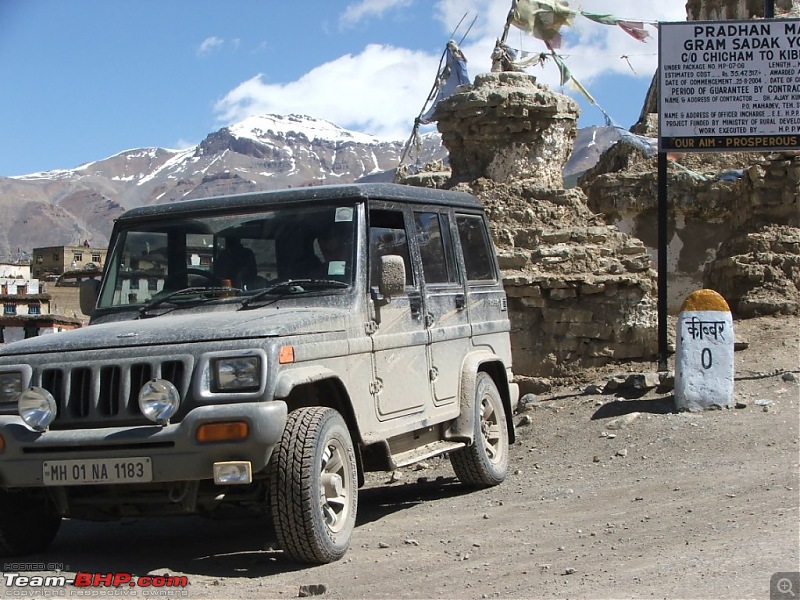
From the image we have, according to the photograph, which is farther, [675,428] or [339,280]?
[675,428]

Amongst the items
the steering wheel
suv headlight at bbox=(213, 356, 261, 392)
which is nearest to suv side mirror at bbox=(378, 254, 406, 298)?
the steering wheel

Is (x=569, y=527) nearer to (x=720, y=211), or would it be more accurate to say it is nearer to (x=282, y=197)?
(x=282, y=197)

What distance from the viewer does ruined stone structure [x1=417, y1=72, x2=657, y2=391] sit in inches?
538

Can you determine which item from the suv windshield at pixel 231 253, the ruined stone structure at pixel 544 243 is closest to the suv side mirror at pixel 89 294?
the suv windshield at pixel 231 253

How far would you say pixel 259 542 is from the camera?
6.98m

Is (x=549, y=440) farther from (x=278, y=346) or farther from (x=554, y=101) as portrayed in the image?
(x=554, y=101)

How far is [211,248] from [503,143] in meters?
9.01

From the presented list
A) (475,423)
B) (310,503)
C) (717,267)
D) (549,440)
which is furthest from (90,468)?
(717,267)

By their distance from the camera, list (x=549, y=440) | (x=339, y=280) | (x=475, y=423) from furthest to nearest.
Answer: (x=549, y=440), (x=475, y=423), (x=339, y=280)

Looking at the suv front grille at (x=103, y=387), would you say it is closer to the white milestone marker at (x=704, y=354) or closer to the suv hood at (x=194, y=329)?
the suv hood at (x=194, y=329)

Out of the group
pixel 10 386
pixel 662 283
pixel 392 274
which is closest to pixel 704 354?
pixel 662 283

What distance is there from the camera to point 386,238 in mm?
7293

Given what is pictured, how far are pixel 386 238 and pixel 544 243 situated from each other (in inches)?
283

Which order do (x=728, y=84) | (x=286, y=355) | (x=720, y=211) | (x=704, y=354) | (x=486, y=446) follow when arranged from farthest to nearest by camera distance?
1. (x=720, y=211)
2. (x=728, y=84)
3. (x=704, y=354)
4. (x=486, y=446)
5. (x=286, y=355)
